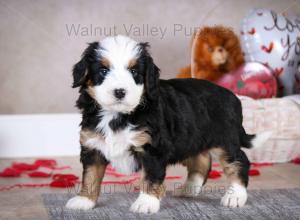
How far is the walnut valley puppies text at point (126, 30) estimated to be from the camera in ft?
13.7

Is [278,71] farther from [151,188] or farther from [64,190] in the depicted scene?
[151,188]

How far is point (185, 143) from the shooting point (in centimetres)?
245

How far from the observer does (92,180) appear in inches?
93.0

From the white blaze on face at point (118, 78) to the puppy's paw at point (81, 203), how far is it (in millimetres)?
429

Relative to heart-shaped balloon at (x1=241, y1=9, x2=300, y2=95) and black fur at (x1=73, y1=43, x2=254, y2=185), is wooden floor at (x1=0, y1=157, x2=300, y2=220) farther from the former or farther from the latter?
heart-shaped balloon at (x1=241, y1=9, x2=300, y2=95)

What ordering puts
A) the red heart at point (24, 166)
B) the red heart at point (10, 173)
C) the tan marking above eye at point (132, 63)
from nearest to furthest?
the tan marking above eye at point (132, 63) → the red heart at point (10, 173) → the red heart at point (24, 166)

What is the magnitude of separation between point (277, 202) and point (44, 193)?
1137 mm

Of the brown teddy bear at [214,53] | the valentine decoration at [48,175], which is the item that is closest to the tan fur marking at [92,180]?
the valentine decoration at [48,175]

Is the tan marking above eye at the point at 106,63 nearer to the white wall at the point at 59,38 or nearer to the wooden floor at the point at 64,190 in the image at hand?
the wooden floor at the point at 64,190

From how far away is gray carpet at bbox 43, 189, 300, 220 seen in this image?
230 cm

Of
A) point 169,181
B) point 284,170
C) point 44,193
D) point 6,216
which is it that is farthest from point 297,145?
point 6,216

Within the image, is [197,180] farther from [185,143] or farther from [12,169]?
[12,169]

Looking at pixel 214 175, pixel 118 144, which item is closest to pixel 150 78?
pixel 118 144

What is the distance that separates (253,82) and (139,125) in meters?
1.67
